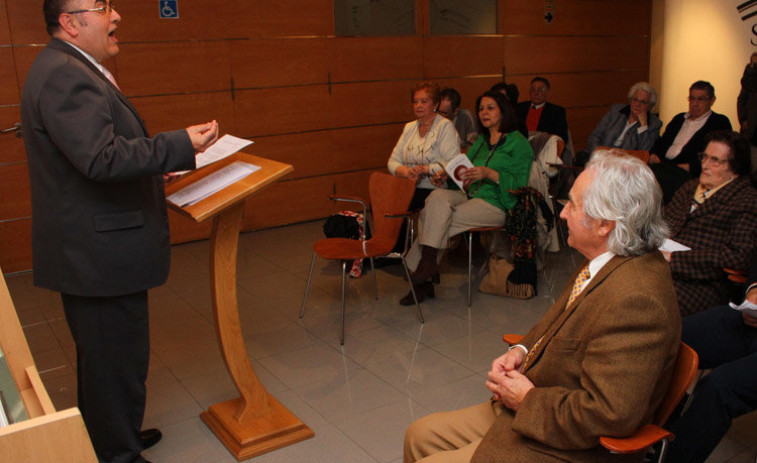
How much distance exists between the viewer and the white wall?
7941 mm

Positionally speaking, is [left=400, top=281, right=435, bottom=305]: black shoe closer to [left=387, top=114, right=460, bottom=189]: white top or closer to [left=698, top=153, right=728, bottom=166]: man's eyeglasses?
[left=387, top=114, right=460, bottom=189]: white top

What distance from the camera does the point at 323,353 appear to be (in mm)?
3957

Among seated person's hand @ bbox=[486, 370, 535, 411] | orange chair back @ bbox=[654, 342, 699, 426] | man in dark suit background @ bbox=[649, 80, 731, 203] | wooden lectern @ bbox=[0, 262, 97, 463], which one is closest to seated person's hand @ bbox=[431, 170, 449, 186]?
man in dark suit background @ bbox=[649, 80, 731, 203]

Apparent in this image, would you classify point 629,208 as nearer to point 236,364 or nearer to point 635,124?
point 236,364

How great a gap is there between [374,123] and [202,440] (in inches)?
191

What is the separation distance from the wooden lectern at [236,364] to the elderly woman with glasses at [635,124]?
156 inches

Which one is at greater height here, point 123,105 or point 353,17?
point 353,17

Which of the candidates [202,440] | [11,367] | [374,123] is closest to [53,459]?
[11,367]

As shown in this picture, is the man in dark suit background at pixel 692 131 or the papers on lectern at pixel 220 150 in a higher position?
the papers on lectern at pixel 220 150

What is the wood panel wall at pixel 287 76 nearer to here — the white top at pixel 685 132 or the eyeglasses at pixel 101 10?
the white top at pixel 685 132

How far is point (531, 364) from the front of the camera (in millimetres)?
2020

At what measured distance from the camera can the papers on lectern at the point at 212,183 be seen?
2.54m

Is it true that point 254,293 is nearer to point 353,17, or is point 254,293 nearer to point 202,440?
point 202,440

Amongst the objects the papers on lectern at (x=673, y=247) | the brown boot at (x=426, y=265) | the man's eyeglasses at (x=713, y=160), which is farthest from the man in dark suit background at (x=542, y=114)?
the papers on lectern at (x=673, y=247)
